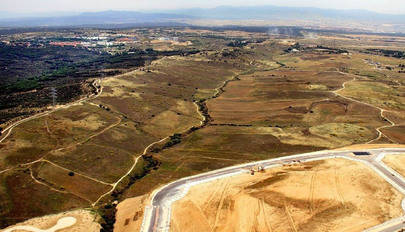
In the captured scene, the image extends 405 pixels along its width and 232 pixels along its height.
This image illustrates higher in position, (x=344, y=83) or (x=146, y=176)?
(x=344, y=83)

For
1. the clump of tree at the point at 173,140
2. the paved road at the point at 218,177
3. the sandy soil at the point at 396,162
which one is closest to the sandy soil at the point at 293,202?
the paved road at the point at 218,177

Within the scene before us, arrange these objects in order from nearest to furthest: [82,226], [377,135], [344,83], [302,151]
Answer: [82,226]
[302,151]
[377,135]
[344,83]

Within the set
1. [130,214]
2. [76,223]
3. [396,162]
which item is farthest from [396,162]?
[76,223]

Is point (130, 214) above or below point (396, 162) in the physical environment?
below

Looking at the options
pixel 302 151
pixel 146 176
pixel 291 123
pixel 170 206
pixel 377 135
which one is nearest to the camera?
pixel 170 206

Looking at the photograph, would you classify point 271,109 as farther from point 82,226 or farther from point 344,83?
point 82,226

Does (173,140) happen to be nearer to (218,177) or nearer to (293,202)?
(218,177)

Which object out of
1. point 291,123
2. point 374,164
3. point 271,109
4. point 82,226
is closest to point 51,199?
point 82,226

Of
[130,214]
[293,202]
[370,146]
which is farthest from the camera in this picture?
[370,146]
